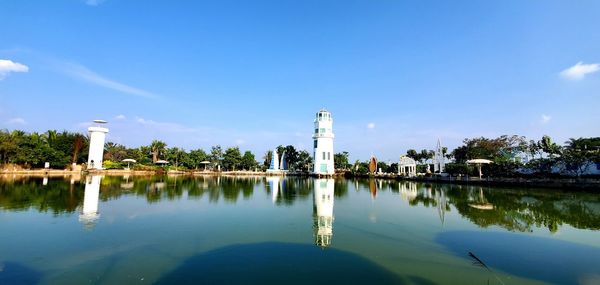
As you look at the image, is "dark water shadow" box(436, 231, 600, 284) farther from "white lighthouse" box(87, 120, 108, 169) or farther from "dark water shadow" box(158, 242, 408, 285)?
"white lighthouse" box(87, 120, 108, 169)

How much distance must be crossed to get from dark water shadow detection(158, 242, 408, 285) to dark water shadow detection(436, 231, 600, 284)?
3.19 metres

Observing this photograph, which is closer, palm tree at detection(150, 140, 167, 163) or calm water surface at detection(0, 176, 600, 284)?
calm water surface at detection(0, 176, 600, 284)

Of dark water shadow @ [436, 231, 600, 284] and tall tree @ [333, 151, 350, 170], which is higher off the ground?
tall tree @ [333, 151, 350, 170]

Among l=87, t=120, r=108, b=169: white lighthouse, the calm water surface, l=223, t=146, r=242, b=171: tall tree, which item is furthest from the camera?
l=223, t=146, r=242, b=171: tall tree

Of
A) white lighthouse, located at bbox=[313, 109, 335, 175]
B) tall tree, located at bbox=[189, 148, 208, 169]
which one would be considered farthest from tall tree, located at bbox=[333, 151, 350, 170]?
tall tree, located at bbox=[189, 148, 208, 169]

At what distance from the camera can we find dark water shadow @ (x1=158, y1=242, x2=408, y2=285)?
20.4ft

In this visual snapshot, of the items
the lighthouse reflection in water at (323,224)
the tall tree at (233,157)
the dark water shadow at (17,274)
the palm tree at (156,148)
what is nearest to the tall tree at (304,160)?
the tall tree at (233,157)

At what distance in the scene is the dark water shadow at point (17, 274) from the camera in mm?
5879

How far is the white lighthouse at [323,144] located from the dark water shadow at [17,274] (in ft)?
161

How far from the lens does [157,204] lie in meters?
17.0

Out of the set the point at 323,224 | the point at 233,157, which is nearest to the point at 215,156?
the point at 233,157

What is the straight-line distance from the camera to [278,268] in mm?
6961

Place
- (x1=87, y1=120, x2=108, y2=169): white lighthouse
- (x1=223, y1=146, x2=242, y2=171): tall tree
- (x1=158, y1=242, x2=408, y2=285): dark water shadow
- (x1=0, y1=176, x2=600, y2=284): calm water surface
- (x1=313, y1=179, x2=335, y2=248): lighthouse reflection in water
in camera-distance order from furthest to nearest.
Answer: (x1=223, y1=146, x2=242, y2=171): tall tree → (x1=87, y1=120, x2=108, y2=169): white lighthouse → (x1=313, y1=179, x2=335, y2=248): lighthouse reflection in water → (x1=0, y1=176, x2=600, y2=284): calm water surface → (x1=158, y1=242, x2=408, y2=285): dark water shadow

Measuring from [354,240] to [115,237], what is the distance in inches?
292
